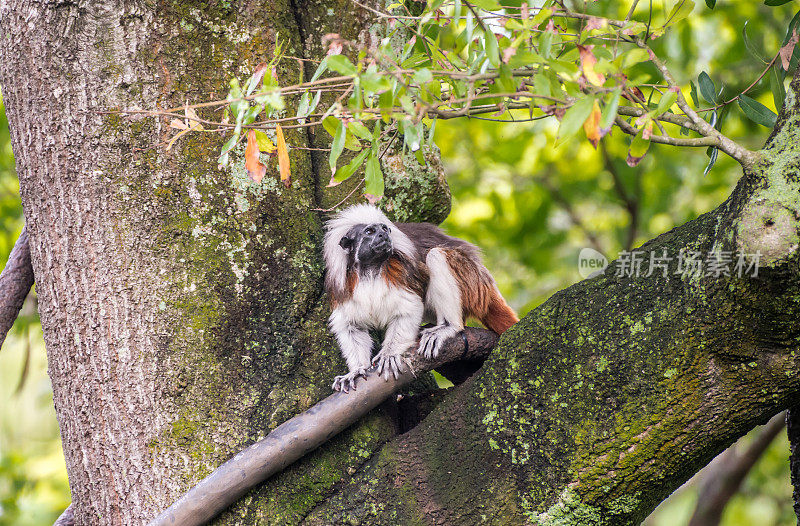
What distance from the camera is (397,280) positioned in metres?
3.36

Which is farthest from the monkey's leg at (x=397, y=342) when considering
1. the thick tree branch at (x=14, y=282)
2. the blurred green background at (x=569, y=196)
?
the blurred green background at (x=569, y=196)

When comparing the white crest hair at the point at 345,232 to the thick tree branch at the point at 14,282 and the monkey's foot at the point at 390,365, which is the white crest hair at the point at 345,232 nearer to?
the monkey's foot at the point at 390,365

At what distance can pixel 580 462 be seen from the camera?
2053mm

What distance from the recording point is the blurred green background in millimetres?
5824

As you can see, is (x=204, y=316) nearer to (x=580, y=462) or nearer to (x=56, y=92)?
(x=56, y=92)

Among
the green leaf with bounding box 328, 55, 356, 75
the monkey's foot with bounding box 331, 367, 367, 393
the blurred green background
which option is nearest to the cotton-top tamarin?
the monkey's foot with bounding box 331, 367, 367, 393

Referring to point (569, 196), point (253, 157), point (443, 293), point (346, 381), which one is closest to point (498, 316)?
point (443, 293)

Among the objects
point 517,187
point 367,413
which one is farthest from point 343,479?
point 517,187

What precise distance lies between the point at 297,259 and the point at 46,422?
6100 mm

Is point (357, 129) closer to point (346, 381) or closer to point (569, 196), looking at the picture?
point (346, 381)

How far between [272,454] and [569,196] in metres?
4.86

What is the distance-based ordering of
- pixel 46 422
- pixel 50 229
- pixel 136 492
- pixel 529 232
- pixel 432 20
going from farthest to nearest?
pixel 46 422 < pixel 529 232 < pixel 50 229 < pixel 136 492 < pixel 432 20

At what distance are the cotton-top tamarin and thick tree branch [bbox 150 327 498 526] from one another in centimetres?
52

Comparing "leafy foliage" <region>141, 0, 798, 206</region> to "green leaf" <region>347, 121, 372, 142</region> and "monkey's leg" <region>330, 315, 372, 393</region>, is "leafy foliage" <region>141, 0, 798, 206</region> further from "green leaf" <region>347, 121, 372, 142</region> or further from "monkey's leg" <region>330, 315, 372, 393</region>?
"monkey's leg" <region>330, 315, 372, 393</region>
